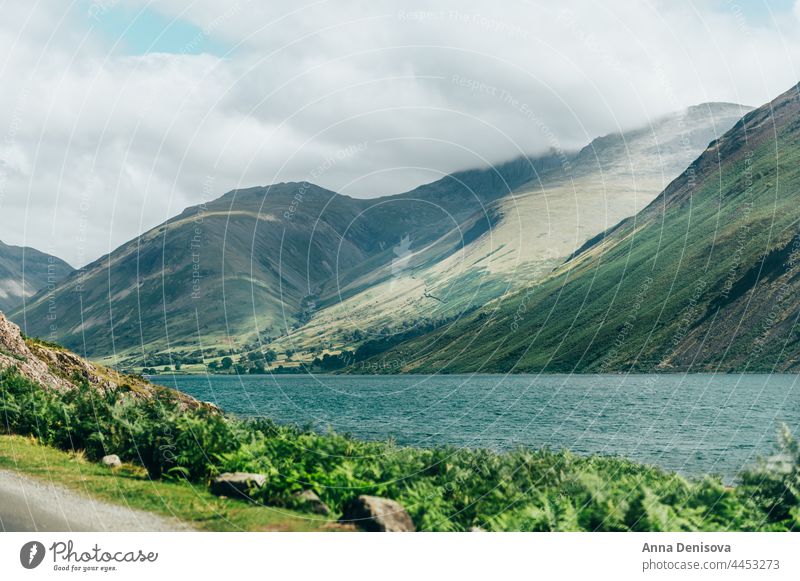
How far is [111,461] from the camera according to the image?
25.3m

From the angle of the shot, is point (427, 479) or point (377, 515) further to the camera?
point (427, 479)

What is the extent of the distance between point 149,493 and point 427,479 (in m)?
8.80

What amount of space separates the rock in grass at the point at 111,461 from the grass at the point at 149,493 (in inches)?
8.8

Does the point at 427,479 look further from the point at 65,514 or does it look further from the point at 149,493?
the point at 65,514

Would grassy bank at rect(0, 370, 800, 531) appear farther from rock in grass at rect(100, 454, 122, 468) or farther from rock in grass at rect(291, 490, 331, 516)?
rock in grass at rect(100, 454, 122, 468)

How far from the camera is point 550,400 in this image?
144625mm

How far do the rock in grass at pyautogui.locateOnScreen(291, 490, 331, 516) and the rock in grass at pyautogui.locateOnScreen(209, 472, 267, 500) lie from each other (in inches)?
53.3

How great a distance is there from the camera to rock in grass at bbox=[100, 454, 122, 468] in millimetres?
25164

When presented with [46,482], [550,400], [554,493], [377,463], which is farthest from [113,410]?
[550,400]

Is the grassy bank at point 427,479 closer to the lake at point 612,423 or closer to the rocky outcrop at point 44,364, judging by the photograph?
the rocky outcrop at point 44,364

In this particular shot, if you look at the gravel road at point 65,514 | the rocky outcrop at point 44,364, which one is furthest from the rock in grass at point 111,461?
the rocky outcrop at point 44,364

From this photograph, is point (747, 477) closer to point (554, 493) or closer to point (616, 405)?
point (554, 493)
